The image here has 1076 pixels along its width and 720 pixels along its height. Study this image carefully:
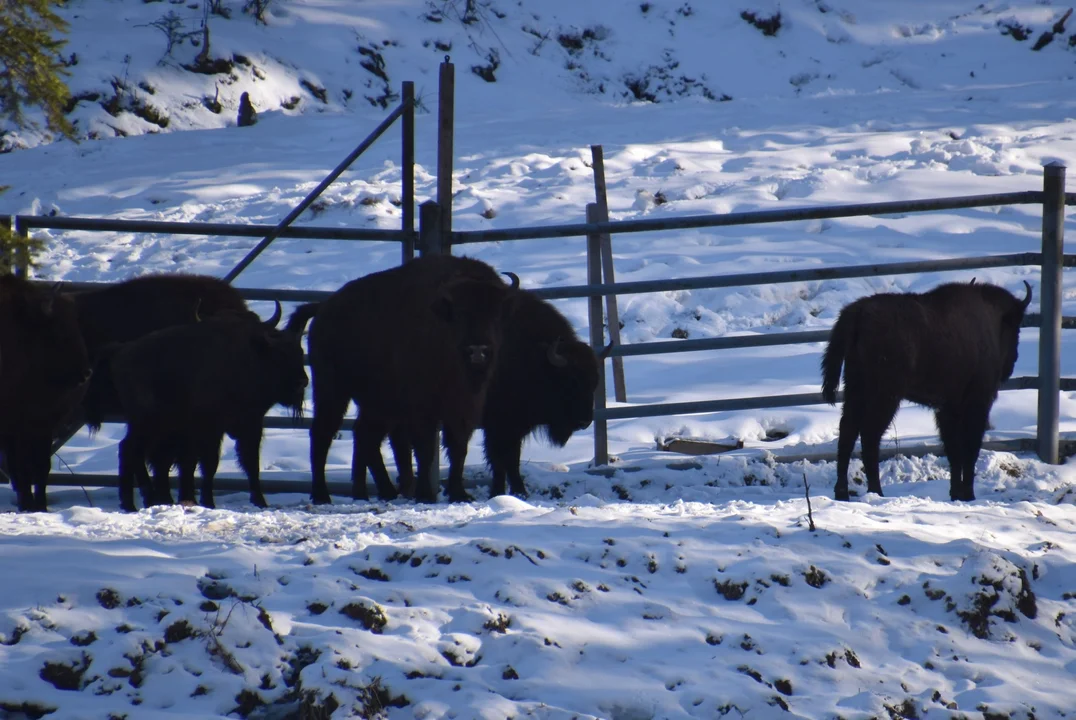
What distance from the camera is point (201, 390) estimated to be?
6496 millimetres

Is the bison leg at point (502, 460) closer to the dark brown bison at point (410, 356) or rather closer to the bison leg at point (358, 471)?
Result: the dark brown bison at point (410, 356)

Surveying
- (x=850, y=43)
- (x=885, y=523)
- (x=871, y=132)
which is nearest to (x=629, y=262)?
(x=871, y=132)

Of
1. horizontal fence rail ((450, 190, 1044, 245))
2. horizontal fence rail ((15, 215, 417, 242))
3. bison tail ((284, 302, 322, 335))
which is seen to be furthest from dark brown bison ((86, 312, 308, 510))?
horizontal fence rail ((450, 190, 1044, 245))

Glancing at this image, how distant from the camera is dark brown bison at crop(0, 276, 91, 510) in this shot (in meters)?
6.59

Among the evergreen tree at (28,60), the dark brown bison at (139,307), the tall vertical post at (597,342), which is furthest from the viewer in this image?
the tall vertical post at (597,342)

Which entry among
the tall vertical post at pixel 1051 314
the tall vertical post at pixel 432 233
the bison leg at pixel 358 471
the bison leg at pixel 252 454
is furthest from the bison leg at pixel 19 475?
the tall vertical post at pixel 1051 314

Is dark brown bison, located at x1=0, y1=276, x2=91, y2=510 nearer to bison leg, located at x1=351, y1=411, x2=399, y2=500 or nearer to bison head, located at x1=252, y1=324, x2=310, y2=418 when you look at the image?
bison head, located at x1=252, y1=324, x2=310, y2=418

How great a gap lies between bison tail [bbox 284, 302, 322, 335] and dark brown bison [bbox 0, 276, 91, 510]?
1152 mm

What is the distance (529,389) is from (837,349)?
192 cm

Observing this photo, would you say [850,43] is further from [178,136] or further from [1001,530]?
[1001,530]

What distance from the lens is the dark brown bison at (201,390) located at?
21.4ft

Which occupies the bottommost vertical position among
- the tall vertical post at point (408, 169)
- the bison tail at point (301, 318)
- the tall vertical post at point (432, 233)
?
the bison tail at point (301, 318)

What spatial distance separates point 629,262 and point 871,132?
21.4ft

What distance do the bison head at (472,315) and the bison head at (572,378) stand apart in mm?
899
